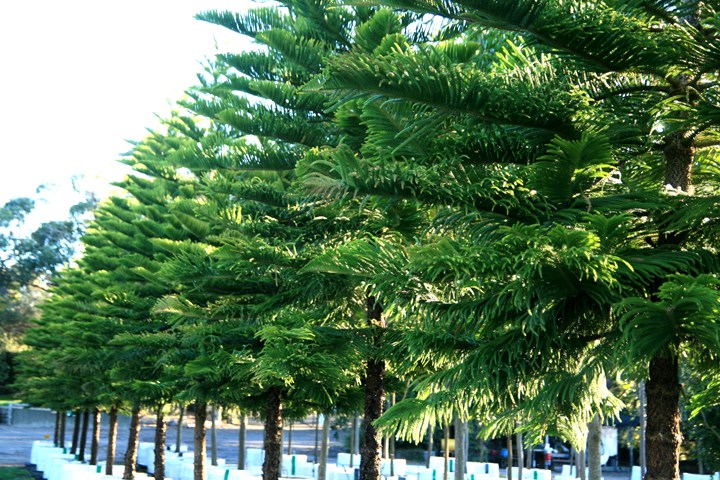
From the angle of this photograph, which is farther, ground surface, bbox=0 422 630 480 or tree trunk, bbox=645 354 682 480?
ground surface, bbox=0 422 630 480

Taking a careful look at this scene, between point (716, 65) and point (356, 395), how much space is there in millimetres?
8412

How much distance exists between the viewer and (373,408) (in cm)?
930

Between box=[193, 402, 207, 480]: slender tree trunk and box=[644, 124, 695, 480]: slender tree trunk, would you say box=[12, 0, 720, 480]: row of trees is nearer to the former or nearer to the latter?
box=[644, 124, 695, 480]: slender tree trunk

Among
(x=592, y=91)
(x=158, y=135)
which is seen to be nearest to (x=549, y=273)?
(x=592, y=91)

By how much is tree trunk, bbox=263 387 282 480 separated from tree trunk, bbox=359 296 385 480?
9.69 ft

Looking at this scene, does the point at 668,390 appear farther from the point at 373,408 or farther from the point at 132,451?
the point at 132,451

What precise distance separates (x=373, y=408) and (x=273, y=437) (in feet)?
10.7

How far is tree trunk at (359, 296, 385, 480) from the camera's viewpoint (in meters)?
9.05

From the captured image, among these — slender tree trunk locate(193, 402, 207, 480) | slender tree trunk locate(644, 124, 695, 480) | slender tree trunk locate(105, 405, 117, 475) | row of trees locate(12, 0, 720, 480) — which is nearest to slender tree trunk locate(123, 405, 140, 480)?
slender tree trunk locate(105, 405, 117, 475)

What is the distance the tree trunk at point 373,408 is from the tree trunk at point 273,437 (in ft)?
9.69

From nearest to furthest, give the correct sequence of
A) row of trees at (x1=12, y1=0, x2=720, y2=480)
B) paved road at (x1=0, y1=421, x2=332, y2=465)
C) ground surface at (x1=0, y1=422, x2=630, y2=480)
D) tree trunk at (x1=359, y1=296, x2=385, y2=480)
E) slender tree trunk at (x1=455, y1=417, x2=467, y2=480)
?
row of trees at (x1=12, y1=0, x2=720, y2=480) < tree trunk at (x1=359, y1=296, x2=385, y2=480) < slender tree trunk at (x1=455, y1=417, x2=467, y2=480) < ground surface at (x1=0, y1=422, x2=630, y2=480) < paved road at (x1=0, y1=421, x2=332, y2=465)

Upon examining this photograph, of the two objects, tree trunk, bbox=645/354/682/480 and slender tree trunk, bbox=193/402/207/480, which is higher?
tree trunk, bbox=645/354/682/480

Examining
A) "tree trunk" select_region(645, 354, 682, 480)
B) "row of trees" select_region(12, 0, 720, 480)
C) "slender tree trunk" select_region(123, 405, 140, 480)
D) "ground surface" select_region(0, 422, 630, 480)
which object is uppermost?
"row of trees" select_region(12, 0, 720, 480)

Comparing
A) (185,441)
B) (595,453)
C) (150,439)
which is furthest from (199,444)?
(150,439)
